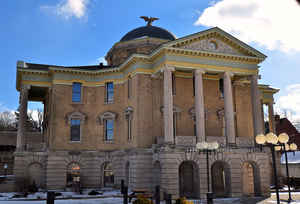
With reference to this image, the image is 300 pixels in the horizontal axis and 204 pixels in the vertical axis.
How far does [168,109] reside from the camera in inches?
1132

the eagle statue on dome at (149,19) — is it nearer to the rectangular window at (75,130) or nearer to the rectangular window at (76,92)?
the rectangular window at (76,92)

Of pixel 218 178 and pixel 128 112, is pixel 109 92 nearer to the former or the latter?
pixel 128 112

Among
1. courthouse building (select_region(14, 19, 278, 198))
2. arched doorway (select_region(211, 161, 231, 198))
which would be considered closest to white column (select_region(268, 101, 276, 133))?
courthouse building (select_region(14, 19, 278, 198))

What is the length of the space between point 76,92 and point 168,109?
1230cm

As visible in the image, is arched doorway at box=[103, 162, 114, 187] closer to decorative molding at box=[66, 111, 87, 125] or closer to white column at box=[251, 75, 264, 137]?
decorative molding at box=[66, 111, 87, 125]

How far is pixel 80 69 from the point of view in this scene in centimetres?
3653

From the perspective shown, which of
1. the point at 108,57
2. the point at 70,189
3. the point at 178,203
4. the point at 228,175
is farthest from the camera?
the point at 108,57

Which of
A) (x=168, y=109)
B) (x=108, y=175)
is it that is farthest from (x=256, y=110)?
(x=108, y=175)

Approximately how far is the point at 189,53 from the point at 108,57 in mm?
17425

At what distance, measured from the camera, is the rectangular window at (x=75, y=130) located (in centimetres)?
3547

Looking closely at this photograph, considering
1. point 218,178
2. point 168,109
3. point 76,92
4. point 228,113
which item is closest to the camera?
point 168,109

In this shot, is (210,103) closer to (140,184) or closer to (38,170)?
(140,184)

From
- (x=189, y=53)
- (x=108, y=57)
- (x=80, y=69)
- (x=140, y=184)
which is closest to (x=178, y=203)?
(x=140, y=184)

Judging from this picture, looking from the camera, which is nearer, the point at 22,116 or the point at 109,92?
the point at 22,116
